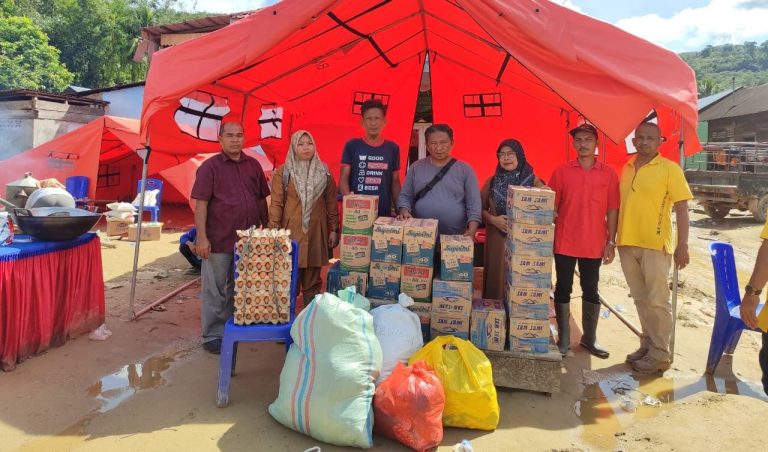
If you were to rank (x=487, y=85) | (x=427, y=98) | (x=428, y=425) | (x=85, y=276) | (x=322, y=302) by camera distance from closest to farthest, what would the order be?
1. (x=428, y=425)
2. (x=322, y=302)
3. (x=85, y=276)
4. (x=487, y=85)
5. (x=427, y=98)

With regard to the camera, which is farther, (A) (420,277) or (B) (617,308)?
(B) (617,308)

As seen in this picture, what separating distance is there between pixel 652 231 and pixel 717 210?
11.2 meters

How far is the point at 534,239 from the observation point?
10.1 feet

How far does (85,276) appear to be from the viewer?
13.0ft

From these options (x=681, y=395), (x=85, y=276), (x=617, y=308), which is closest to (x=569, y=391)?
(x=681, y=395)

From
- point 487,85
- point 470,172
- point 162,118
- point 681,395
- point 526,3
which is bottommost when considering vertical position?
point 681,395

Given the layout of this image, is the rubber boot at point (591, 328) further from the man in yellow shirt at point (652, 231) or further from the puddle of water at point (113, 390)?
the puddle of water at point (113, 390)

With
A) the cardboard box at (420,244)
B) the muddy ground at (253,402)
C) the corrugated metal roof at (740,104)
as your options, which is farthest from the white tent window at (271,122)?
the corrugated metal roof at (740,104)

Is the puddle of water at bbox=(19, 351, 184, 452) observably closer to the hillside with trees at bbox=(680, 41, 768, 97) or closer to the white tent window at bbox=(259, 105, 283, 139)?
the white tent window at bbox=(259, 105, 283, 139)

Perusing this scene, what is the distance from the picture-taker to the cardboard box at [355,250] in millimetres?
3282

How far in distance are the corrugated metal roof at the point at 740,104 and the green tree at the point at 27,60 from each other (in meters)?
32.5

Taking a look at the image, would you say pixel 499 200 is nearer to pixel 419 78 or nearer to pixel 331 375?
pixel 331 375

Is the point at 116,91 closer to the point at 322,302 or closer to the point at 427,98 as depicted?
the point at 427,98

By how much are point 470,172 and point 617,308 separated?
284 centimetres
